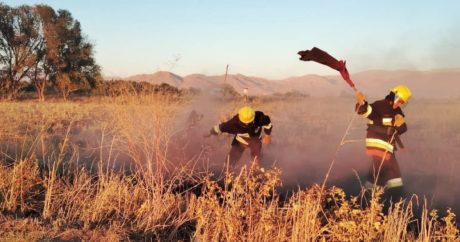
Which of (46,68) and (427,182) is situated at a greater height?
(46,68)

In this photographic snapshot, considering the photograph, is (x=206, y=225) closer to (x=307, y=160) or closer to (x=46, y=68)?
(x=307, y=160)

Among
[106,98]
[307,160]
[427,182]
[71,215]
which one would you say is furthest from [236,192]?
[307,160]

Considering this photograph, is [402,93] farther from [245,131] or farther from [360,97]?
[245,131]

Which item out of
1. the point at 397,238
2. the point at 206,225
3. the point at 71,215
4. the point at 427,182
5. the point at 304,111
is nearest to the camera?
the point at 397,238

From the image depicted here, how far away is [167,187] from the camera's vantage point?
633 cm

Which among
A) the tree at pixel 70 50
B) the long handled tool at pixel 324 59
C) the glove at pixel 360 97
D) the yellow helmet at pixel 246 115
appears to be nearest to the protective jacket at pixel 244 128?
the yellow helmet at pixel 246 115

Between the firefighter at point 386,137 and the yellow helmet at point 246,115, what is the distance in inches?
82.7

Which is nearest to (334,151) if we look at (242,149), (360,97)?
(242,149)

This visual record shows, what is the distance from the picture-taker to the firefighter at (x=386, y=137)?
7945 mm

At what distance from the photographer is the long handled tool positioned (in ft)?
20.2

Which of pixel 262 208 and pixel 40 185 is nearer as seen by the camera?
pixel 262 208

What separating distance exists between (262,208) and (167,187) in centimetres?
192

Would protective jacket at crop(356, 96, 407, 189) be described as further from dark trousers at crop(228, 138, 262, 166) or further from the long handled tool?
dark trousers at crop(228, 138, 262, 166)

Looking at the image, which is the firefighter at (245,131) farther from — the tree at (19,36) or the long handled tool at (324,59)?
the tree at (19,36)
